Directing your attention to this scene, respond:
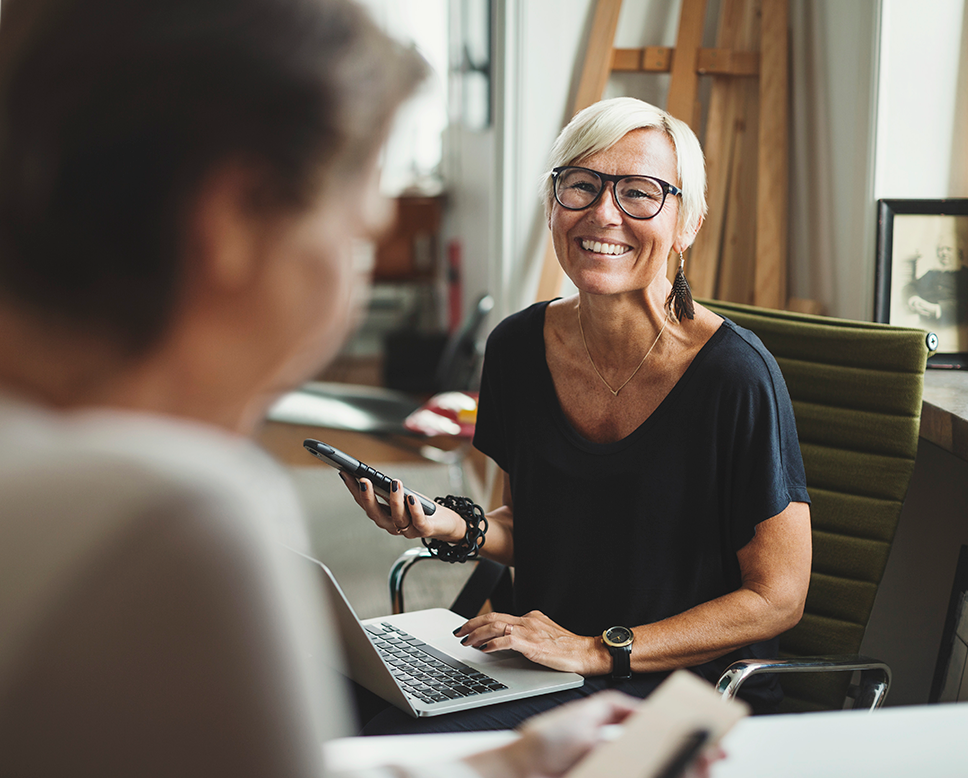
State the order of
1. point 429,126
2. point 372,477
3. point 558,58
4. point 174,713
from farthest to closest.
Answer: point 429,126, point 558,58, point 372,477, point 174,713

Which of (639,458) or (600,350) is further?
(600,350)

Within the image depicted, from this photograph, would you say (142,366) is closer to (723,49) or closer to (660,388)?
(660,388)

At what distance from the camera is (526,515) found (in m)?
1.52

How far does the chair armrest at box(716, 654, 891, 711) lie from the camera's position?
1235mm

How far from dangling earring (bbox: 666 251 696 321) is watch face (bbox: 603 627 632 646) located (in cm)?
50

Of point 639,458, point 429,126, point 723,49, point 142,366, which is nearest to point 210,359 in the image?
point 142,366

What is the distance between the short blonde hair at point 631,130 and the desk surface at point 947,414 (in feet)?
1.75

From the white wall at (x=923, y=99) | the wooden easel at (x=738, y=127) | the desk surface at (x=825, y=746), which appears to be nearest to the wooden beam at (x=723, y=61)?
the wooden easel at (x=738, y=127)

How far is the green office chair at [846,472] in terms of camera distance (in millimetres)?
1510

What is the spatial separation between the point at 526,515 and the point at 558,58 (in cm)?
170

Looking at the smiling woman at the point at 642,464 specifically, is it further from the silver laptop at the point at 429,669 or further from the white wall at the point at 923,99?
the white wall at the point at 923,99

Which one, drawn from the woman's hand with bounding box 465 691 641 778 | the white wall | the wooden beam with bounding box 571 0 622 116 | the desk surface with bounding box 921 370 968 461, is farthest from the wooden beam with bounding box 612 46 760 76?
the woman's hand with bounding box 465 691 641 778

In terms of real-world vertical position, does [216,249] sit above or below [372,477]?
above

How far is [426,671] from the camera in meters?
1.29
